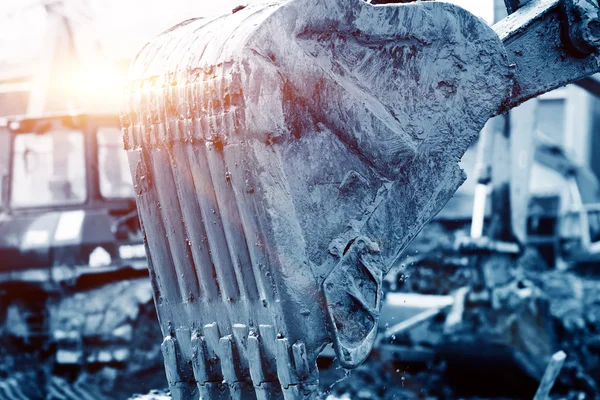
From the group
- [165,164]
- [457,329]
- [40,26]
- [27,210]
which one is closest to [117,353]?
[27,210]

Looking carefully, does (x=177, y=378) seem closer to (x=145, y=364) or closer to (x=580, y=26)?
(x=580, y=26)

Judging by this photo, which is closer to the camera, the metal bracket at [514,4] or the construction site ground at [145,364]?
the metal bracket at [514,4]

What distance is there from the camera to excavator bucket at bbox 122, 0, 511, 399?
1985 mm

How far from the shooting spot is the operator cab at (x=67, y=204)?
6195 mm

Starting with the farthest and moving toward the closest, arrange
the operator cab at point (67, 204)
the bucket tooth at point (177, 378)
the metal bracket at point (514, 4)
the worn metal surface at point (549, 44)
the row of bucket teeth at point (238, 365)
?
the operator cab at point (67, 204) → the metal bracket at point (514, 4) → the worn metal surface at point (549, 44) → the bucket tooth at point (177, 378) → the row of bucket teeth at point (238, 365)

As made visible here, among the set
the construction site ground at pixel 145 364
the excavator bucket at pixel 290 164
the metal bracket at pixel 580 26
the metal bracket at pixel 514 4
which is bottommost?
the construction site ground at pixel 145 364

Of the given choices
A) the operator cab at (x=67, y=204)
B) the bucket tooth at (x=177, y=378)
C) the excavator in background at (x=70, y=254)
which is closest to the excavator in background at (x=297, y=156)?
the bucket tooth at (x=177, y=378)

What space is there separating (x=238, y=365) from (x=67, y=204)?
185 inches

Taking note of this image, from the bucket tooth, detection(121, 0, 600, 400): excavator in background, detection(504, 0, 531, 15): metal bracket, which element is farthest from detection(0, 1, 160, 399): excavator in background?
detection(504, 0, 531, 15): metal bracket

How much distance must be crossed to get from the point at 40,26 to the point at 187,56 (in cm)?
1005

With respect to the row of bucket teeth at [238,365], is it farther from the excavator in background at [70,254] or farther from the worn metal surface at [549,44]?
the excavator in background at [70,254]

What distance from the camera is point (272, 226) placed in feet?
6.49

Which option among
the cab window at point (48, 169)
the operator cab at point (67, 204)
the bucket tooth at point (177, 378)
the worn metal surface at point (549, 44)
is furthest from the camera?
the cab window at point (48, 169)

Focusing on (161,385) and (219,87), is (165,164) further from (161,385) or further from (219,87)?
(161,385)
